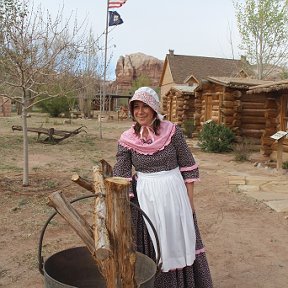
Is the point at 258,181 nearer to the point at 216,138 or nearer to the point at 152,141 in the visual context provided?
the point at 216,138

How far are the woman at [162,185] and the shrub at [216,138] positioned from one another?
10857mm

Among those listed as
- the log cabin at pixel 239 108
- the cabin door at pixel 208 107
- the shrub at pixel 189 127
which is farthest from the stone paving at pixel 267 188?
the shrub at pixel 189 127

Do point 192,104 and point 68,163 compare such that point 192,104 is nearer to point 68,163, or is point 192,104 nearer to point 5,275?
point 68,163

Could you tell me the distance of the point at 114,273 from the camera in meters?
1.85

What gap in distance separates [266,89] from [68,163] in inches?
223

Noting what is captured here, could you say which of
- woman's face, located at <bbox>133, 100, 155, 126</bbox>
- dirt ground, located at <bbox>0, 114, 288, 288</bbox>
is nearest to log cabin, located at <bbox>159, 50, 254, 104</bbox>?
dirt ground, located at <bbox>0, 114, 288, 288</bbox>

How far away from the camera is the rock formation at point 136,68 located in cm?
6188

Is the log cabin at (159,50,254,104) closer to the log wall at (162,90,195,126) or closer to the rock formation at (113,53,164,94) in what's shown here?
the rock formation at (113,53,164,94)

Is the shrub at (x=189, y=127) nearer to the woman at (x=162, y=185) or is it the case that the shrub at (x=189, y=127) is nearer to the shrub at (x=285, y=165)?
the shrub at (x=285, y=165)

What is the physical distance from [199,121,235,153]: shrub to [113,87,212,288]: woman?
1086 cm

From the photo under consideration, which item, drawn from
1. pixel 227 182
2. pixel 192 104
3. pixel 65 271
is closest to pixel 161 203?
pixel 65 271

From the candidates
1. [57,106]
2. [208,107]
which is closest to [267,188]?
[208,107]

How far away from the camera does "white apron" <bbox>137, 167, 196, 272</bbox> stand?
9.21ft

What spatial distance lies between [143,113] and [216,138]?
11.3 metres
